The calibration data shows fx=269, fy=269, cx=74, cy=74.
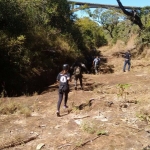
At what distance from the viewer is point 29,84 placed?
13414 millimetres

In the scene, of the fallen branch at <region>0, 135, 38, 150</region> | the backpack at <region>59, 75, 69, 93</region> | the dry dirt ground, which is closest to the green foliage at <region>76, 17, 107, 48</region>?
the dry dirt ground

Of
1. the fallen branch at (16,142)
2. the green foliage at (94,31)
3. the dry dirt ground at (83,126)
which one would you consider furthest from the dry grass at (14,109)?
the green foliage at (94,31)

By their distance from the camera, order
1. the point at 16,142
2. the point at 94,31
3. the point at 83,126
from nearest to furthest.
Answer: the point at 16,142, the point at 83,126, the point at 94,31

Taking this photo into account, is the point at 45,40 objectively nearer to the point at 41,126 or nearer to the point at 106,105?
the point at 106,105

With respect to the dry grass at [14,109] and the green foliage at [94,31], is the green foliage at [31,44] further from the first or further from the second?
the green foliage at [94,31]

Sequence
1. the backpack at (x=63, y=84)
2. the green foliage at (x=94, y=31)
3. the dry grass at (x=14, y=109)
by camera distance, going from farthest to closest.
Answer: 1. the green foliage at (x=94, y=31)
2. the dry grass at (x=14, y=109)
3. the backpack at (x=63, y=84)

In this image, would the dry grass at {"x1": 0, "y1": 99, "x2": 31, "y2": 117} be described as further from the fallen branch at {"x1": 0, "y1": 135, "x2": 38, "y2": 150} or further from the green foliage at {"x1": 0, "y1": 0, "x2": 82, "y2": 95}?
the green foliage at {"x1": 0, "y1": 0, "x2": 82, "y2": 95}

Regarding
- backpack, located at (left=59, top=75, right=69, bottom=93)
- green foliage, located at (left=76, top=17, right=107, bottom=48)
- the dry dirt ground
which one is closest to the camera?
the dry dirt ground

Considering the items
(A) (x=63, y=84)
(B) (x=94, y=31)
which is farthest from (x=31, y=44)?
(B) (x=94, y=31)

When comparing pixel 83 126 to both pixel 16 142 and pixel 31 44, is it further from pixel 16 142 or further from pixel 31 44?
pixel 31 44

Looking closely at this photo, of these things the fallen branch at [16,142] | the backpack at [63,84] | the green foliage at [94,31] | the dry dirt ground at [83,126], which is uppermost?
the green foliage at [94,31]

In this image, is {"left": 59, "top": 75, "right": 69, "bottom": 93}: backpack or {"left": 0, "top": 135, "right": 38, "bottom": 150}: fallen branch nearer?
{"left": 0, "top": 135, "right": 38, "bottom": 150}: fallen branch

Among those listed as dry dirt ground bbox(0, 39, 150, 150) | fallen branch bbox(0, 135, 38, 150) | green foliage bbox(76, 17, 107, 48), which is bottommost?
fallen branch bbox(0, 135, 38, 150)

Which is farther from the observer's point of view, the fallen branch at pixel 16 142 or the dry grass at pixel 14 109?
the dry grass at pixel 14 109
